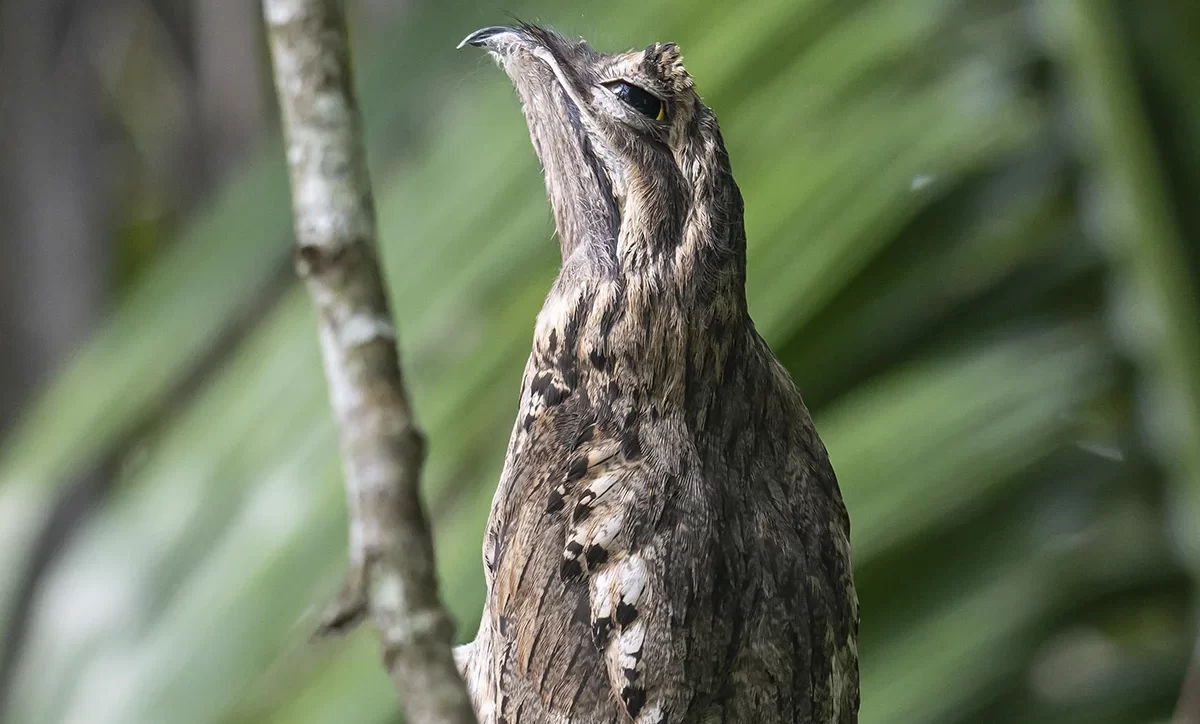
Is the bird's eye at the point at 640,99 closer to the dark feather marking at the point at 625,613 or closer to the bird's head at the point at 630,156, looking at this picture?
the bird's head at the point at 630,156

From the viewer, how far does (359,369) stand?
1080mm

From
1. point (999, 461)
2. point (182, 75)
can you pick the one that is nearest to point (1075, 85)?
point (999, 461)

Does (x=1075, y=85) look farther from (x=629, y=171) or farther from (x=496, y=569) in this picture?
(x=496, y=569)

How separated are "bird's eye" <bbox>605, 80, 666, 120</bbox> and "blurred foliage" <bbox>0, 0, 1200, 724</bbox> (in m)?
0.62

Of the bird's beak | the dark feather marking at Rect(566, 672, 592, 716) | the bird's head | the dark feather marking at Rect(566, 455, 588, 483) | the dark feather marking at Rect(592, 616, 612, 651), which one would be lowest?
the dark feather marking at Rect(566, 672, 592, 716)

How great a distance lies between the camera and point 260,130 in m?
5.54

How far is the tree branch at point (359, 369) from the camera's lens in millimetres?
970

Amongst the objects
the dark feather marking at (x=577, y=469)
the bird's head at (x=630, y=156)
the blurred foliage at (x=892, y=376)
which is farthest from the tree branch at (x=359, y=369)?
the blurred foliage at (x=892, y=376)

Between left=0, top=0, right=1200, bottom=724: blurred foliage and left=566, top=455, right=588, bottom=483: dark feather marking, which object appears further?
left=0, top=0, right=1200, bottom=724: blurred foliage

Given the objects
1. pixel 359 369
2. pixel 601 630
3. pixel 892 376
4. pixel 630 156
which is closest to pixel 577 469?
pixel 601 630

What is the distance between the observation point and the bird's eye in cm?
146

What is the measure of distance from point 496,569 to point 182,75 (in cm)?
551

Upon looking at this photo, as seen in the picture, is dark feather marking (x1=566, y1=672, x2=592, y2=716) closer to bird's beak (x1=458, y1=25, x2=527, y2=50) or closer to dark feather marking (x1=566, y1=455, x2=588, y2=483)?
dark feather marking (x1=566, y1=455, x2=588, y2=483)

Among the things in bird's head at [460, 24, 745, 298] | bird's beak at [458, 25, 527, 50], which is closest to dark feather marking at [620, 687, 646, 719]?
bird's head at [460, 24, 745, 298]
